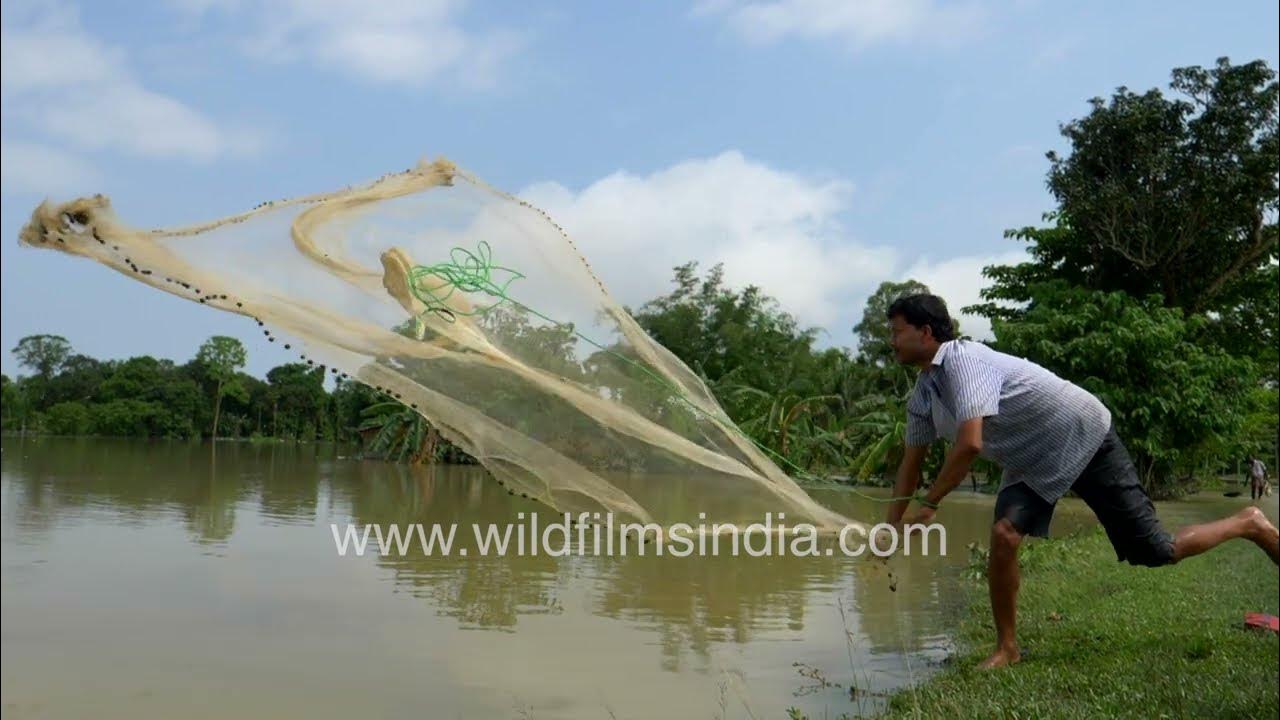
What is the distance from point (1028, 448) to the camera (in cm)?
397

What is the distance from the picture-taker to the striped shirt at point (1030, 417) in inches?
152

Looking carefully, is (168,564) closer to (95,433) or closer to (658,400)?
(658,400)

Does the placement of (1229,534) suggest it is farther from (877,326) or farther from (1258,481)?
(877,326)

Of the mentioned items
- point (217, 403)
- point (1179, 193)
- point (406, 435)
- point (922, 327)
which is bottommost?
point (406, 435)

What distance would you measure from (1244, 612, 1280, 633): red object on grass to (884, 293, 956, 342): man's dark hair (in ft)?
7.32

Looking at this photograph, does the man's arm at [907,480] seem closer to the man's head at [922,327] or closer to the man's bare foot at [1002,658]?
the man's head at [922,327]

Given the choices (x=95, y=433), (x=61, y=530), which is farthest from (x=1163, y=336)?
(x=95, y=433)

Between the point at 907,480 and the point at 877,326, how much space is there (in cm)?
3946

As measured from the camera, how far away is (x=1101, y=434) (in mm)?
3939

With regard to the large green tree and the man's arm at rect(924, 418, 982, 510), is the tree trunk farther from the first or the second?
the man's arm at rect(924, 418, 982, 510)

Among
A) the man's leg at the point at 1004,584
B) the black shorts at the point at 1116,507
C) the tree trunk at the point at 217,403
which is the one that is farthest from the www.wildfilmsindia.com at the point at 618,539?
the tree trunk at the point at 217,403

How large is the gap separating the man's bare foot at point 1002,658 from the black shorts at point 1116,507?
1.98 feet

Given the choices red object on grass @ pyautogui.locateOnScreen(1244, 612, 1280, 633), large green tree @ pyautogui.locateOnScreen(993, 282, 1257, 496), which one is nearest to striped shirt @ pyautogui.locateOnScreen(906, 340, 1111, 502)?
red object on grass @ pyautogui.locateOnScreen(1244, 612, 1280, 633)

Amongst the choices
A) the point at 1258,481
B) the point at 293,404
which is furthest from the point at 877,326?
the point at 293,404
